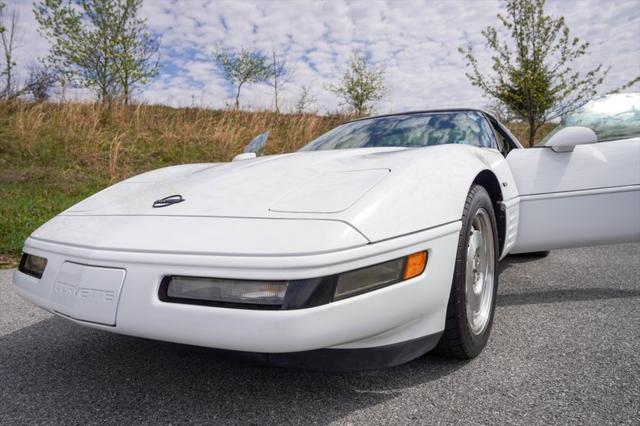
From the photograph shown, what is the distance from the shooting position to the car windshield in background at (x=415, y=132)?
2443 mm

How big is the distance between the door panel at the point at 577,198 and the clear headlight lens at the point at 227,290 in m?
1.77

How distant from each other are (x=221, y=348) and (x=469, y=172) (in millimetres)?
1163

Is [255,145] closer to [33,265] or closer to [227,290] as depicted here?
[33,265]

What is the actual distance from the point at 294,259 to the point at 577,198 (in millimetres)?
1986

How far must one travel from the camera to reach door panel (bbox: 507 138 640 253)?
8.08 ft

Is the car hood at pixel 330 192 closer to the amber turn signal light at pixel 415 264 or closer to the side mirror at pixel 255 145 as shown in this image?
the amber turn signal light at pixel 415 264

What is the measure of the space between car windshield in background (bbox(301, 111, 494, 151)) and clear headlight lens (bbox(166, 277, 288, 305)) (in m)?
1.46

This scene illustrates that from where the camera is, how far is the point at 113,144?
8.32 metres

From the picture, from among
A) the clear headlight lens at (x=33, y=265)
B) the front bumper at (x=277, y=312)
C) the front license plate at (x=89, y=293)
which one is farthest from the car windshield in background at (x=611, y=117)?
the clear headlight lens at (x=33, y=265)

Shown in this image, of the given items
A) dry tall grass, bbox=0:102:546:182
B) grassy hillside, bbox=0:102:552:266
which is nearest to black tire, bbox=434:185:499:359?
grassy hillside, bbox=0:102:552:266

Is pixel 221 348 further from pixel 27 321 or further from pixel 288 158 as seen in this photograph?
pixel 27 321

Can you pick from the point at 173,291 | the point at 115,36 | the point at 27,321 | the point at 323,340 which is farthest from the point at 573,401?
the point at 115,36

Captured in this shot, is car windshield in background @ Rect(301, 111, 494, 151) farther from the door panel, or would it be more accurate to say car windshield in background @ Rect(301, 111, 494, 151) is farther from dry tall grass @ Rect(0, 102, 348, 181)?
dry tall grass @ Rect(0, 102, 348, 181)

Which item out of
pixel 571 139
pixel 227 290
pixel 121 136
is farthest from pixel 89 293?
pixel 121 136
